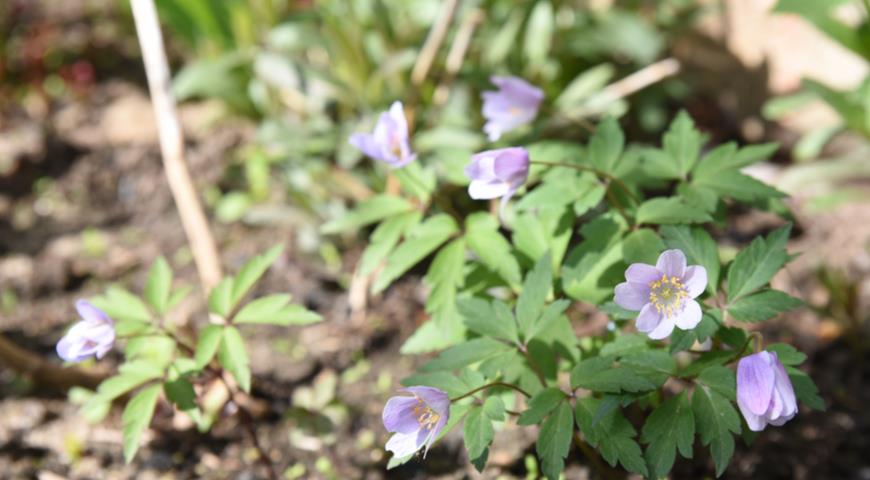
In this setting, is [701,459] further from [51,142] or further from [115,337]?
[51,142]

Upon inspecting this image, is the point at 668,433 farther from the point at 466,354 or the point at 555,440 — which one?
the point at 466,354

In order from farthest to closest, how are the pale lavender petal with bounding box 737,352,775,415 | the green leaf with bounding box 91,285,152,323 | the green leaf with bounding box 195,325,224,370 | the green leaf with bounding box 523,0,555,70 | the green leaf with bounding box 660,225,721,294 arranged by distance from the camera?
the green leaf with bounding box 523,0,555,70, the green leaf with bounding box 91,285,152,323, the green leaf with bounding box 195,325,224,370, the green leaf with bounding box 660,225,721,294, the pale lavender petal with bounding box 737,352,775,415

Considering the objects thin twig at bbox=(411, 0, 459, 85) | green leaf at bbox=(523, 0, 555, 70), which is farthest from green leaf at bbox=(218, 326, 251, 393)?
green leaf at bbox=(523, 0, 555, 70)

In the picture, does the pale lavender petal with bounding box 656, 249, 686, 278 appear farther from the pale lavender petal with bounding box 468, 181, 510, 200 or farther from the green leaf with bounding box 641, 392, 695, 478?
the pale lavender petal with bounding box 468, 181, 510, 200

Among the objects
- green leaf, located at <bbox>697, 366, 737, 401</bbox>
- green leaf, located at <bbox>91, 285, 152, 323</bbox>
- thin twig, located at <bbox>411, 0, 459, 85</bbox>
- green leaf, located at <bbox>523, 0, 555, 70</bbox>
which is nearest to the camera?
green leaf, located at <bbox>697, 366, 737, 401</bbox>

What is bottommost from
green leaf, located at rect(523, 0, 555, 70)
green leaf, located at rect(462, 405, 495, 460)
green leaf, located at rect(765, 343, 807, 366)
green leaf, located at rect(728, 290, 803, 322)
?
green leaf, located at rect(523, 0, 555, 70)

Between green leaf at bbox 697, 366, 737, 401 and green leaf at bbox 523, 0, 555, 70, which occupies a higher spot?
green leaf at bbox 697, 366, 737, 401

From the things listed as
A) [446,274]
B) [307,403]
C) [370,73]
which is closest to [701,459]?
[446,274]
